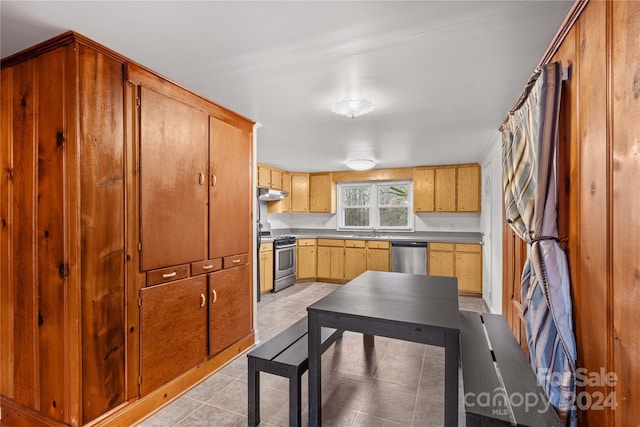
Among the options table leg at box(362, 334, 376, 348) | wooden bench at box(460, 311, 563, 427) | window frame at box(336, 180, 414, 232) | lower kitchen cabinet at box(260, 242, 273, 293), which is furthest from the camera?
window frame at box(336, 180, 414, 232)

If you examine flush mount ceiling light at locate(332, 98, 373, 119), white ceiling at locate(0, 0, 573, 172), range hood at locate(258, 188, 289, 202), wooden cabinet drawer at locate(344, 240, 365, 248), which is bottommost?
wooden cabinet drawer at locate(344, 240, 365, 248)

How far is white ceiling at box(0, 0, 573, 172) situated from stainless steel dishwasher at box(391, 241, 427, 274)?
291 cm

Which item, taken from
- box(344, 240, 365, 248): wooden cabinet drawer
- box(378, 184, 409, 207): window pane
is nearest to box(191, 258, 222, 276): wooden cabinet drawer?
box(344, 240, 365, 248): wooden cabinet drawer

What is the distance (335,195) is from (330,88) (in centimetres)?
425

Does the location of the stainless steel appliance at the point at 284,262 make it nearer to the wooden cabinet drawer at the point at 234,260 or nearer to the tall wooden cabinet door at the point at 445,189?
the wooden cabinet drawer at the point at 234,260

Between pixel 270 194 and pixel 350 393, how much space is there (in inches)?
147

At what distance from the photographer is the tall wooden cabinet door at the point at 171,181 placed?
192 centimetres

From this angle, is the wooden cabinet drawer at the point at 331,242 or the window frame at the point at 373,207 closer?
the wooden cabinet drawer at the point at 331,242

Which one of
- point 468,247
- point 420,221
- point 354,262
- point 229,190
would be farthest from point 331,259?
point 229,190

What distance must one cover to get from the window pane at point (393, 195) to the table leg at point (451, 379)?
4743 mm

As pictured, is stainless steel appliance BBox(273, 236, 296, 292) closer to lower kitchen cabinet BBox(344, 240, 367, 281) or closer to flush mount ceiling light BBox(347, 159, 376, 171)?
lower kitchen cabinet BBox(344, 240, 367, 281)

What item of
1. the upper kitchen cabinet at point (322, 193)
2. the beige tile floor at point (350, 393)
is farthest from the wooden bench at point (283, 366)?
the upper kitchen cabinet at point (322, 193)

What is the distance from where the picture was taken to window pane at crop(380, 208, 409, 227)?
602 cm

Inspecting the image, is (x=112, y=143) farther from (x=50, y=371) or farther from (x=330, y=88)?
(x=330, y=88)
